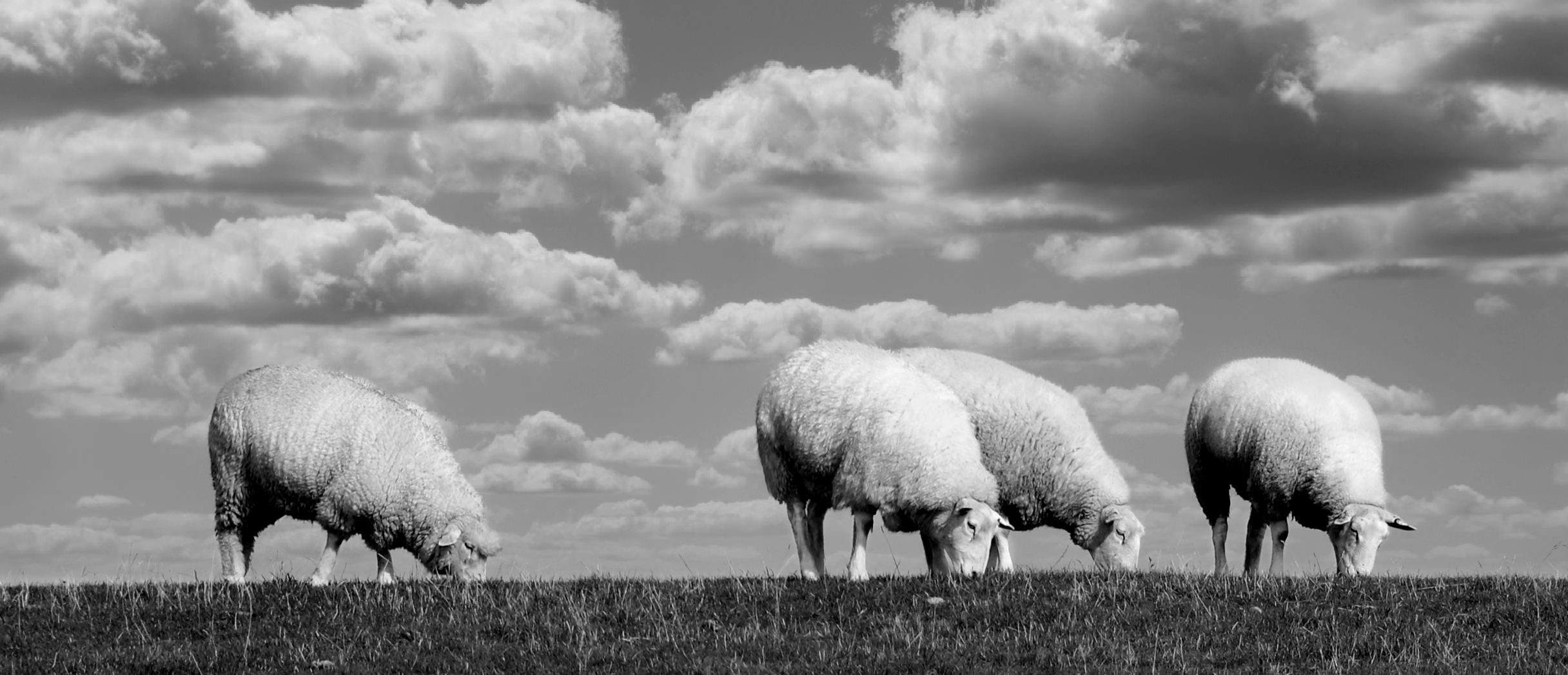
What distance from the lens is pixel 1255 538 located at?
22.6 metres

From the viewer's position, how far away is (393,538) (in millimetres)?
20141

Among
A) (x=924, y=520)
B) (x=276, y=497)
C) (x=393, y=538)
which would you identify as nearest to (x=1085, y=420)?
(x=924, y=520)

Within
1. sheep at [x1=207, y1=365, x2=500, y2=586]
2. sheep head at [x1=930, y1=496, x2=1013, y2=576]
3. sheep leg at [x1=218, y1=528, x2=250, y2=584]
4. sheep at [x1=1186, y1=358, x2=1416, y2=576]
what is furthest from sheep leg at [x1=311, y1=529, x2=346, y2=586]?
sheep at [x1=1186, y1=358, x2=1416, y2=576]

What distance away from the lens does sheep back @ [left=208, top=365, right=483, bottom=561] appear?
1995 cm

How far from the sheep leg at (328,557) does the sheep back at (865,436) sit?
6001 millimetres

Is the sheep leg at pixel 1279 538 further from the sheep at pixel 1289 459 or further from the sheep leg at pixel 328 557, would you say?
the sheep leg at pixel 328 557

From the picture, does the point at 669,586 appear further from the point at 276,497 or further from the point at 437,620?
the point at 276,497

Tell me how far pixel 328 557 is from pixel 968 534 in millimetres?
8805

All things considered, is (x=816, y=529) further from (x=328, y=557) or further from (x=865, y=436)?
(x=328, y=557)

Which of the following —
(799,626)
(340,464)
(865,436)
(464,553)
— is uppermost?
(865,436)

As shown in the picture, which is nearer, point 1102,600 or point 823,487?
point 1102,600

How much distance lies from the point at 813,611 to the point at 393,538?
27.9 feet

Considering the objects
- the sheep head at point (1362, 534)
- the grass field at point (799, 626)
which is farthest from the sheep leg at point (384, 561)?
the sheep head at point (1362, 534)

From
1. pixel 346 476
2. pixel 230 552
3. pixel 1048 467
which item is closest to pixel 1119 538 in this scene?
pixel 1048 467
